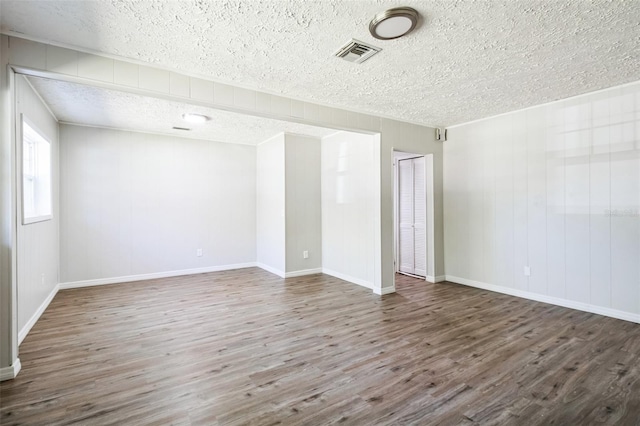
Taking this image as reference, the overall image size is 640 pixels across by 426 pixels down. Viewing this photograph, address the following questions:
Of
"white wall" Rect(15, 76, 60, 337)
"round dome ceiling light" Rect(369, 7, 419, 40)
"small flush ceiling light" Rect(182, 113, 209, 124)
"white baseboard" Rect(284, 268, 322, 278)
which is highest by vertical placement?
"small flush ceiling light" Rect(182, 113, 209, 124)

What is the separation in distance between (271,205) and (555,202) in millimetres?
4419

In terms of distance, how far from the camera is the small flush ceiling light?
4.35m

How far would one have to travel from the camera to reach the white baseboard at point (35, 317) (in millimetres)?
2958

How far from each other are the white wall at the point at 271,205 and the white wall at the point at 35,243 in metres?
3.23

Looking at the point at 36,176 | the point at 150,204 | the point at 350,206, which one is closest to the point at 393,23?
the point at 350,206

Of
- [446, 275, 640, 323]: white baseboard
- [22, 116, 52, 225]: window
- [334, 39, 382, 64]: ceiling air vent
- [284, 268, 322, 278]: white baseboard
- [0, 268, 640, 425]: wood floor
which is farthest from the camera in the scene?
[284, 268, 322, 278]: white baseboard

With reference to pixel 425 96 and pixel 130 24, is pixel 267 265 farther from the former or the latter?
pixel 130 24

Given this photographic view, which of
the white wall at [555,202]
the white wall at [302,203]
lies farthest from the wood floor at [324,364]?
the white wall at [302,203]

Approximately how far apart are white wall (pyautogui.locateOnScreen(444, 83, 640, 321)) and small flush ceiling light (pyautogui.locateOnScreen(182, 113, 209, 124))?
12.9 ft

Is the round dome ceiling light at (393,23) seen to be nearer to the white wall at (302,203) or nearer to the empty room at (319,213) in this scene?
the empty room at (319,213)

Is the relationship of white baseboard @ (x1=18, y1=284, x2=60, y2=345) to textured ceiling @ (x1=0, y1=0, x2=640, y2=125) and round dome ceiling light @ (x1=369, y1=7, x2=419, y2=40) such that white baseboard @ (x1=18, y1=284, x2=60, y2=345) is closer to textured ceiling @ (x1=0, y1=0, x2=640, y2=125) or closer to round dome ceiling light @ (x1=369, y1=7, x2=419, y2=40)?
textured ceiling @ (x1=0, y1=0, x2=640, y2=125)

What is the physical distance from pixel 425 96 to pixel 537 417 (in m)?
3.21

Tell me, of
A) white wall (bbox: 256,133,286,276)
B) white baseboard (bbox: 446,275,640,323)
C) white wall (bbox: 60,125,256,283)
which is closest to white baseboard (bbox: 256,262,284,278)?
white wall (bbox: 256,133,286,276)

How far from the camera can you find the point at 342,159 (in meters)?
5.45
